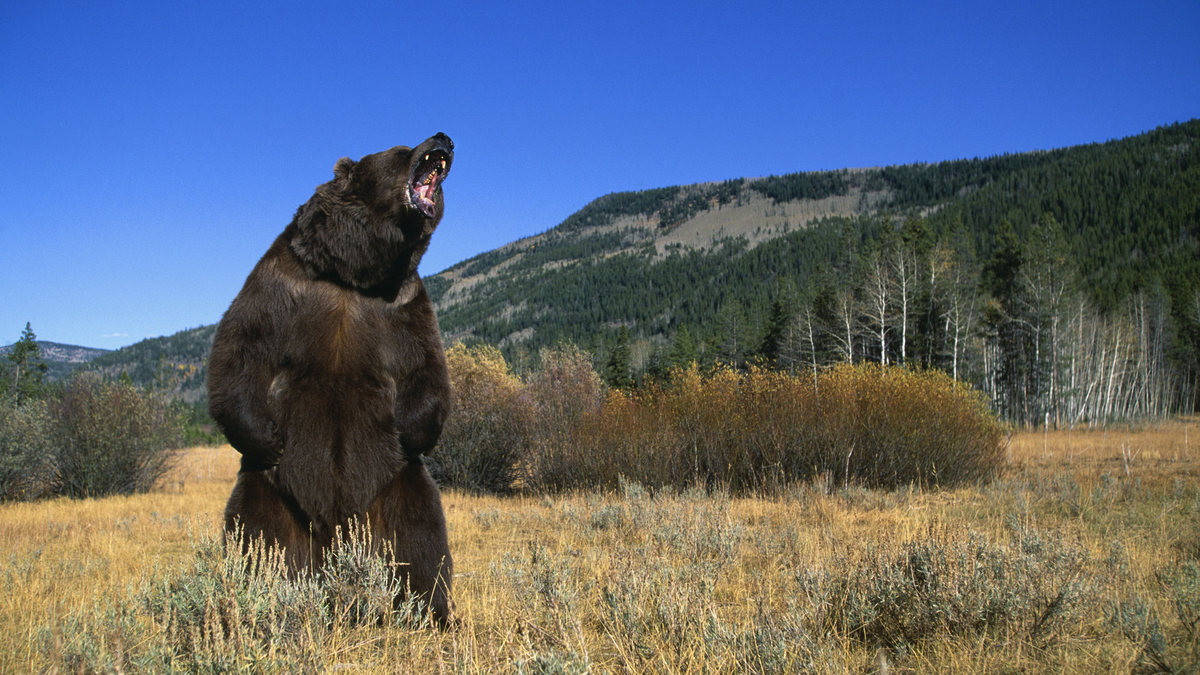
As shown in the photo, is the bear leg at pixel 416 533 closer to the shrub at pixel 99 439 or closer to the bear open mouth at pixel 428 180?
the bear open mouth at pixel 428 180

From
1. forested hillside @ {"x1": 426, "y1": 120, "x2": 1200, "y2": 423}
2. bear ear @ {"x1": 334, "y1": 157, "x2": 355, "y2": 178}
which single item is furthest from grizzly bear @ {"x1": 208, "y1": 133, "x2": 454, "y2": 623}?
forested hillside @ {"x1": 426, "y1": 120, "x2": 1200, "y2": 423}

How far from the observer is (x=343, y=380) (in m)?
2.76

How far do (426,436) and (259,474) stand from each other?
2.35ft

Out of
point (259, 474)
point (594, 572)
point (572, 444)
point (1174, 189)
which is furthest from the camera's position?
point (1174, 189)

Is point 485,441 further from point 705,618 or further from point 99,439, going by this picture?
point 705,618

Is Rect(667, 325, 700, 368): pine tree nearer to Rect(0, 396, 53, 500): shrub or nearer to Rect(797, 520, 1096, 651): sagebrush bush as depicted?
Rect(0, 396, 53, 500): shrub

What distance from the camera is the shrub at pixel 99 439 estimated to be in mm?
14039

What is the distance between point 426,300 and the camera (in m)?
3.11

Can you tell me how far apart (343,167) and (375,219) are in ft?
1.46

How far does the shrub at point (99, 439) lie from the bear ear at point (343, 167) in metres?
15.0

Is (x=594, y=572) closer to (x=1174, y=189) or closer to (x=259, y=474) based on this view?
(x=259, y=474)

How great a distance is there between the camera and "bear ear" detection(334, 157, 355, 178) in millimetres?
3149

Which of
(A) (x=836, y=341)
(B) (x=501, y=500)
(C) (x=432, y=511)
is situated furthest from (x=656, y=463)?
(A) (x=836, y=341)

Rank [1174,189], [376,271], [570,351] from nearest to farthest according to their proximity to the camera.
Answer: [376,271] → [570,351] → [1174,189]
